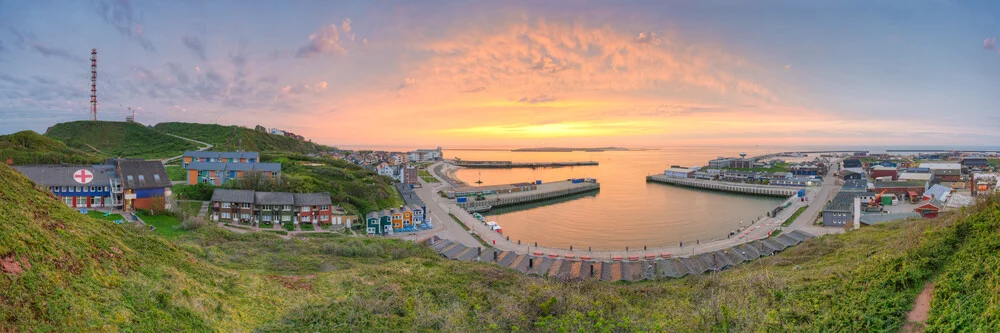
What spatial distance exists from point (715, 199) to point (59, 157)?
221 ft

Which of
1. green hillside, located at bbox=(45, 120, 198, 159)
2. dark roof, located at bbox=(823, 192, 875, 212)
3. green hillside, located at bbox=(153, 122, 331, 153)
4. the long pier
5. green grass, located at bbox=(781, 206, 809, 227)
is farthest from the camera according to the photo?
green hillside, located at bbox=(153, 122, 331, 153)

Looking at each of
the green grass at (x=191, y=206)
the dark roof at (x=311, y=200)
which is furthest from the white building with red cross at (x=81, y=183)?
the dark roof at (x=311, y=200)

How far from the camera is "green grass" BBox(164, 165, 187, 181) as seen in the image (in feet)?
129

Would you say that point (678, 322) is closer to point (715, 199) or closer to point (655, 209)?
point (655, 209)

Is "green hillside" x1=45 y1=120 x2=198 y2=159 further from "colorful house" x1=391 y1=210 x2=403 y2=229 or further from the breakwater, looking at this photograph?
the breakwater

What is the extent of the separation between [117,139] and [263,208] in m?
60.1

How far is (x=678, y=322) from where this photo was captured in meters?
9.30

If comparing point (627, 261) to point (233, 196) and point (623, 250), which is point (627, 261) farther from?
point (233, 196)

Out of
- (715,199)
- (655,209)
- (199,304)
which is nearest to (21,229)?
(199,304)

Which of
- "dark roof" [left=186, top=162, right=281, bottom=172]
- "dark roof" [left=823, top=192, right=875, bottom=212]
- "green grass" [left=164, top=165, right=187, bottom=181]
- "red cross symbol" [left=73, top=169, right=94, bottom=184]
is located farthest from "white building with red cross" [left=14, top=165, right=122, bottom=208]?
"dark roof" [left=823, top=192, right=875, bottom=212]

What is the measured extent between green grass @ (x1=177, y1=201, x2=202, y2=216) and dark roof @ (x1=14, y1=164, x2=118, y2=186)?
152 inches

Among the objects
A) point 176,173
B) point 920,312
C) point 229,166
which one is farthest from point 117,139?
point 920,312

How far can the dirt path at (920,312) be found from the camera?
7163 mm

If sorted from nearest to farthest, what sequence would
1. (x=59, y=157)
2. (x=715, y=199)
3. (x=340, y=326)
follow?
1. (x=340, y=326)
2. (x=59, y=157)
3. (x=715, y=199)
